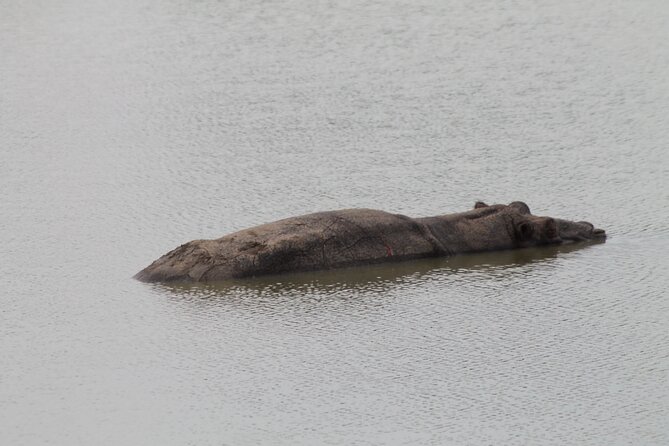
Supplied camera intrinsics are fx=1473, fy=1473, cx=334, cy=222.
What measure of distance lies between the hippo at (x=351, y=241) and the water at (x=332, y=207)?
0.20 meters

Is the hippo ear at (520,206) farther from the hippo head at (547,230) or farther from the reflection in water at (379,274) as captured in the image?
the reflection in water at (379,274)

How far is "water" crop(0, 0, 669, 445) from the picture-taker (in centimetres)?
1012

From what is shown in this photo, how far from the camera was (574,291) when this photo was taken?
41.8 ft

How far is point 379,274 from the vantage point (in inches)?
528

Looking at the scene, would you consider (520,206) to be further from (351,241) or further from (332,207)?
(332,207)

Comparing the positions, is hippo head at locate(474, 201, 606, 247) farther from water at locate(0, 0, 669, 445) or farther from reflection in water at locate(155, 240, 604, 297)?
water at locate(0, 0, 669, 445)

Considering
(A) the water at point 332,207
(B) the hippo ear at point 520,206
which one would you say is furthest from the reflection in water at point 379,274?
(B) the hippo ear at point 520,206

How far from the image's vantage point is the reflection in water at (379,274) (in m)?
13.0

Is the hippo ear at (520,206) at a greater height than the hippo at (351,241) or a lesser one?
greater

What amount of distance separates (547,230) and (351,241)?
1.99 metres

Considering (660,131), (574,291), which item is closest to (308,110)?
(660,131)

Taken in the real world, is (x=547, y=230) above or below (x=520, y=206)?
below

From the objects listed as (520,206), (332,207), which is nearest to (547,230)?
(520,206)

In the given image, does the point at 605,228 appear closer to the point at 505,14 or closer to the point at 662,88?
the point at 662,88
